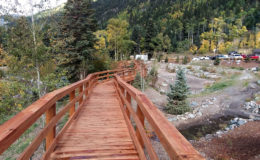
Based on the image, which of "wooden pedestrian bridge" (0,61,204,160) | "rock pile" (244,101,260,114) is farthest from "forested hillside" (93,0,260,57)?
"wooden pedestrian bridge" (0,61,204,160)

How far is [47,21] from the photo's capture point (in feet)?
26.7

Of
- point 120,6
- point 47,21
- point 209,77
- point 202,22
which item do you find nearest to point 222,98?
point 209,77

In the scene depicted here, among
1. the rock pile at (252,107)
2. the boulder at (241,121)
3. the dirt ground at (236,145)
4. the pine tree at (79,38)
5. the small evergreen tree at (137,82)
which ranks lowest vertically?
the dirt ground at (236,145)

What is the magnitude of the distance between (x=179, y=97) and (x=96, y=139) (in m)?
9.55

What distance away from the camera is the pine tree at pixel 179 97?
11.6 meters

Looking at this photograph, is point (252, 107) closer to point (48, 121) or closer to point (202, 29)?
point (48, 121)

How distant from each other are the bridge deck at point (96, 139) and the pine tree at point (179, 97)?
7490 mm

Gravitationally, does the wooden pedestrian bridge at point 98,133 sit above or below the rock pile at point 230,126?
above

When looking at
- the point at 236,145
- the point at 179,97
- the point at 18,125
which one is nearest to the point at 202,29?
the point at 179,97

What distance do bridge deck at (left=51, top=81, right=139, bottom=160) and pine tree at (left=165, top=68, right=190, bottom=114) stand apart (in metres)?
7.49

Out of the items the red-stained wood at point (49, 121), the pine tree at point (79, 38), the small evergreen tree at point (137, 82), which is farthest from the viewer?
the pine tree at point (79, 38)

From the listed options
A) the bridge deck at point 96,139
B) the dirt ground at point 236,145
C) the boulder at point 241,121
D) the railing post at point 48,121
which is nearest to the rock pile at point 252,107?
the boulder at point 241,121

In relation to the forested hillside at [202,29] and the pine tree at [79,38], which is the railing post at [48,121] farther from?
the forested hillside at [202,29]

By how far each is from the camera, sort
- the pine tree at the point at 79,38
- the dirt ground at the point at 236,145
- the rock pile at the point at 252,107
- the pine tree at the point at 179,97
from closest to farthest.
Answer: the dirt ground at the point at 236,145 < the rock pile at the point at 252,107 < the pine tree at the point at 179,97 < the pine tree at the point at 79,38
